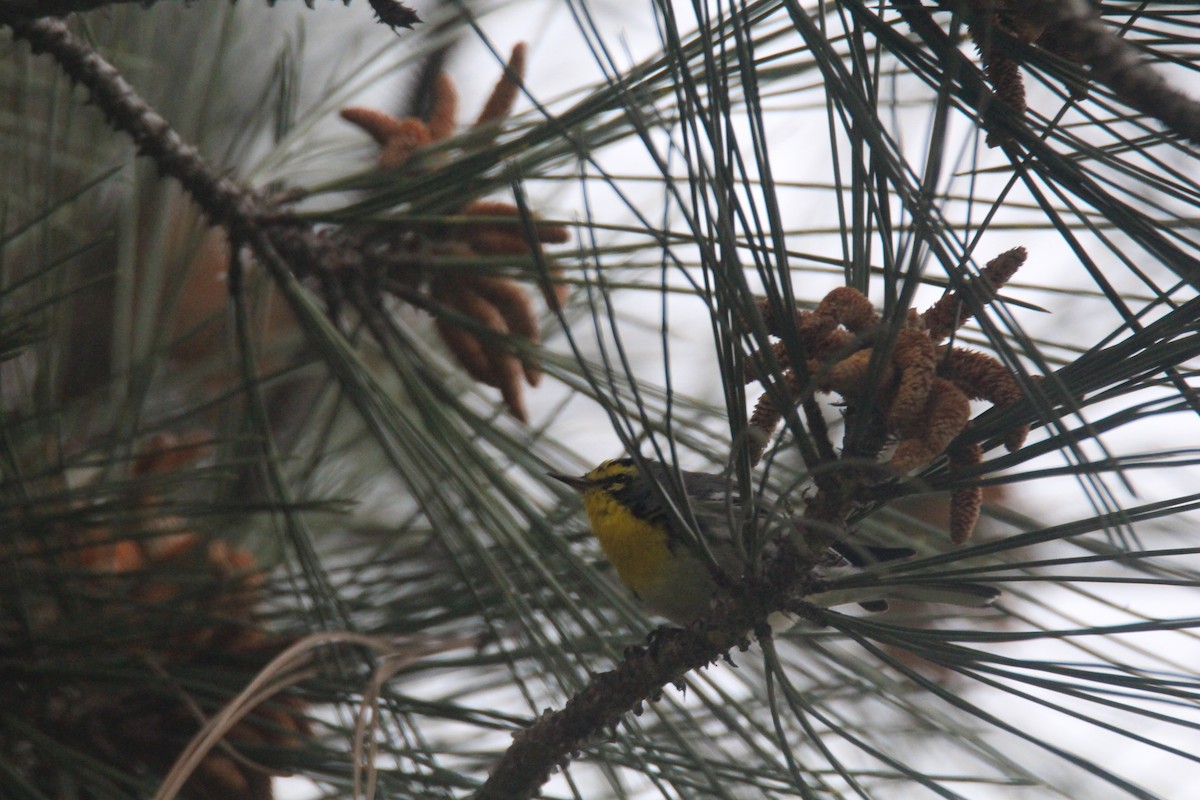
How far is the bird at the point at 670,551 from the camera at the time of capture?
108 centimetres

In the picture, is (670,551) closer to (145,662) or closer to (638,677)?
(638,677)

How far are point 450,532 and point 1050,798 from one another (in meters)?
1.02

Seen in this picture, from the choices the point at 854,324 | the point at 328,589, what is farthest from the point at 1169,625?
the point at 328,589

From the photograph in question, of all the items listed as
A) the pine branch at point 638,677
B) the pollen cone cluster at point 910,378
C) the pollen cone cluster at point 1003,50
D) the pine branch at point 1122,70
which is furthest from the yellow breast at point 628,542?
the pine branch at point 1122,70

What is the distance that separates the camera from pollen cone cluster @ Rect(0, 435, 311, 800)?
1.27 m

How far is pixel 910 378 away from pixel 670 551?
716 millimetres

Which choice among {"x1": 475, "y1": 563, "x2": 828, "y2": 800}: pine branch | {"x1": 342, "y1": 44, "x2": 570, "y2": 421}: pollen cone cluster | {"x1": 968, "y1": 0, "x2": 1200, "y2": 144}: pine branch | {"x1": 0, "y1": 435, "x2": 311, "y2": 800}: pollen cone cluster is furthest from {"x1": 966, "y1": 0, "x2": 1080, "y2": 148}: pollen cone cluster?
{"x1": 0, "y1": 435, "x2": 311, "y2": 800}: pollen cone cluster

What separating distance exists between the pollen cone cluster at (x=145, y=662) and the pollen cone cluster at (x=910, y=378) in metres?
0.75

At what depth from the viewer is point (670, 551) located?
143 centimetres

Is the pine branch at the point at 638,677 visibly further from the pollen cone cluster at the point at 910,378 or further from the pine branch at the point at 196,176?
the pine branch at the point at 196,176

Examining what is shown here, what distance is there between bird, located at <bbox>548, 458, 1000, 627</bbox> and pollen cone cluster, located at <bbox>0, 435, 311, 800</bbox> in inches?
17.8

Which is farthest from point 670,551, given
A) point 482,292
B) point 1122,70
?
point 1122,70

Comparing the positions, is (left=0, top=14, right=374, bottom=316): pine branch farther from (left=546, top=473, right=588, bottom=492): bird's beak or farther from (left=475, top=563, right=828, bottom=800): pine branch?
(left=475, top=563, right=828, bottom=800): pine branch

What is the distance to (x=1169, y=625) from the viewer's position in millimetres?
733
